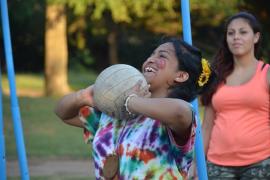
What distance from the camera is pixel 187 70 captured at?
2.63m

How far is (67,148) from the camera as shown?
1114cm

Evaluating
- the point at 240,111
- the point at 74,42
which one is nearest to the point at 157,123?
the point at 240,111

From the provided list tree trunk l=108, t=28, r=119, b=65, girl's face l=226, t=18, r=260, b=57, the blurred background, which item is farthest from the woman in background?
tree trunk l=108, t=28, r=119, b=65

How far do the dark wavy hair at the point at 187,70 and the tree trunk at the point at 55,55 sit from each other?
1770 centimetres

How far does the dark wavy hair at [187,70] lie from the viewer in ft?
8.60

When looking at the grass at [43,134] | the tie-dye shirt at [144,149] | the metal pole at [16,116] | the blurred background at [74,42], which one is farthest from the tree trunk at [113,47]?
the tie-dye shirt at [144,149]

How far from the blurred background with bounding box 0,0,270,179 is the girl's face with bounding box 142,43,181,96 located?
25.7 ft

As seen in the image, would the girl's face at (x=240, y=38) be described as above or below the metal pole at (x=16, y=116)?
above

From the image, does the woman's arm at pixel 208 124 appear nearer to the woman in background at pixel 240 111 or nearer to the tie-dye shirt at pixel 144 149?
the woman in background at pixel 240 111

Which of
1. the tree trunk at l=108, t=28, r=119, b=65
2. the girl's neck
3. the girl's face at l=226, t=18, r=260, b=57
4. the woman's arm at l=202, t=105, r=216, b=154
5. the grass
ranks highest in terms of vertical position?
the girl's face at l=226, t=18, r=260, b=57

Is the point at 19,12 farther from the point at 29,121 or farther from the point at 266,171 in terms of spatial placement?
the point at 266,171

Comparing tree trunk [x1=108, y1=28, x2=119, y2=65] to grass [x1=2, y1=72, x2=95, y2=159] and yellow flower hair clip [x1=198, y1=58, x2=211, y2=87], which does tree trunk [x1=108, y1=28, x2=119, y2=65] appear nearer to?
grass [x1=2, y1=72, x2=95, y2=159]

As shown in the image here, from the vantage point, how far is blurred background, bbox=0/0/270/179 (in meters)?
13.2

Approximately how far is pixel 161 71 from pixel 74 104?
1.29 feet
